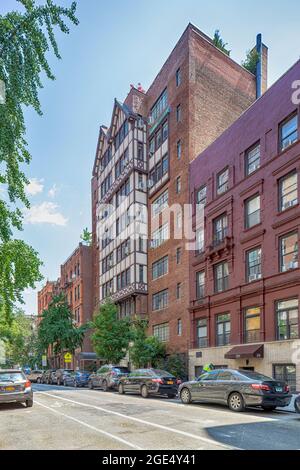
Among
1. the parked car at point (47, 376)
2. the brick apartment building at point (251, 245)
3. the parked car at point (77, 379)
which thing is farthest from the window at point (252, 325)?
the parked car at point (47, 376)

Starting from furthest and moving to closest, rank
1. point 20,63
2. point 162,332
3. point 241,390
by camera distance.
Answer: point 162,332 → point 241,390 → point 20,63

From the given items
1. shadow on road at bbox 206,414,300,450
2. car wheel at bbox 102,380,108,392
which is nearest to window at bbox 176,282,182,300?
car wheel at bbox 102,380,108,392

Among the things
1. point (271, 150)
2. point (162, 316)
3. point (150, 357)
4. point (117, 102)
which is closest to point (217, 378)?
point (271, 150)

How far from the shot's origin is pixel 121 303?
1781 inches

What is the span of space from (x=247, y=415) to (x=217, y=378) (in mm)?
2868

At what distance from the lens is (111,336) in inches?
1420

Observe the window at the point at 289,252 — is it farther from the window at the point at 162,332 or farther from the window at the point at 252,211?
the window at the point at 162,332

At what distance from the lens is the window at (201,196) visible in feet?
108

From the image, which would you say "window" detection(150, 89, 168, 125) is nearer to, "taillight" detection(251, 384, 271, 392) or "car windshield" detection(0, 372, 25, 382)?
"car windshield" detection(0, 372, 25, 382)

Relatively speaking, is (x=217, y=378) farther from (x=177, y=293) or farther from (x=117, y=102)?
(x=117, y=102)

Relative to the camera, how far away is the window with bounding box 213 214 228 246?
98.1 feet

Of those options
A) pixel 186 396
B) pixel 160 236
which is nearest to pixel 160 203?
pixel 160 236

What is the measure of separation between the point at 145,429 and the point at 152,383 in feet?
39.3

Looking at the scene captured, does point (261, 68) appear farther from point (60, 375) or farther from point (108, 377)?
point (60, 375)
